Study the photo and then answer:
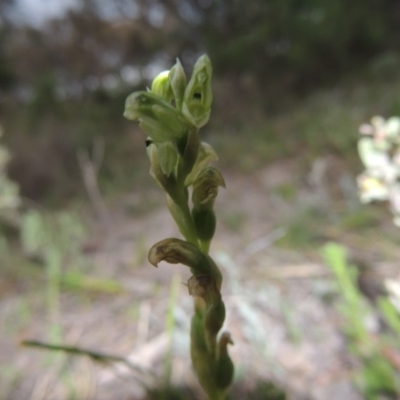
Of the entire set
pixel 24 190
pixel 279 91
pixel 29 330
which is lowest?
pixel 29 330

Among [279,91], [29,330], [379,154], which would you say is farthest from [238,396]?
[279,91]

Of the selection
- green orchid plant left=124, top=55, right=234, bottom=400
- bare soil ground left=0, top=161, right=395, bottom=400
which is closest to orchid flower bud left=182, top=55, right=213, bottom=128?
green orchid plant left=124, top=55, right=234, bottom=400

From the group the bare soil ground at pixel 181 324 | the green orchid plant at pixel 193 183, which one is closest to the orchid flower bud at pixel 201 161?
the green orchid plant at pixel 193 183

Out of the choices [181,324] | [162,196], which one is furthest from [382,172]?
[162,196]

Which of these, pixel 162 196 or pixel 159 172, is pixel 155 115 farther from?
pixel 162 196

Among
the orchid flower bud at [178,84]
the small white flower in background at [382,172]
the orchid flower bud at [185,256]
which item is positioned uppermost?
the small white flower in background at [382,172]

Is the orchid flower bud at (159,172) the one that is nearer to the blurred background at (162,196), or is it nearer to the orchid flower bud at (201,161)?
the orchid flower bud at (201,161)

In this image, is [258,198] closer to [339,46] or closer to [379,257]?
[379,257]

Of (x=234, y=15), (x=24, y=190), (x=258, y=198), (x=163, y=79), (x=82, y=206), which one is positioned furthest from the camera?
(x=234, y=15)
